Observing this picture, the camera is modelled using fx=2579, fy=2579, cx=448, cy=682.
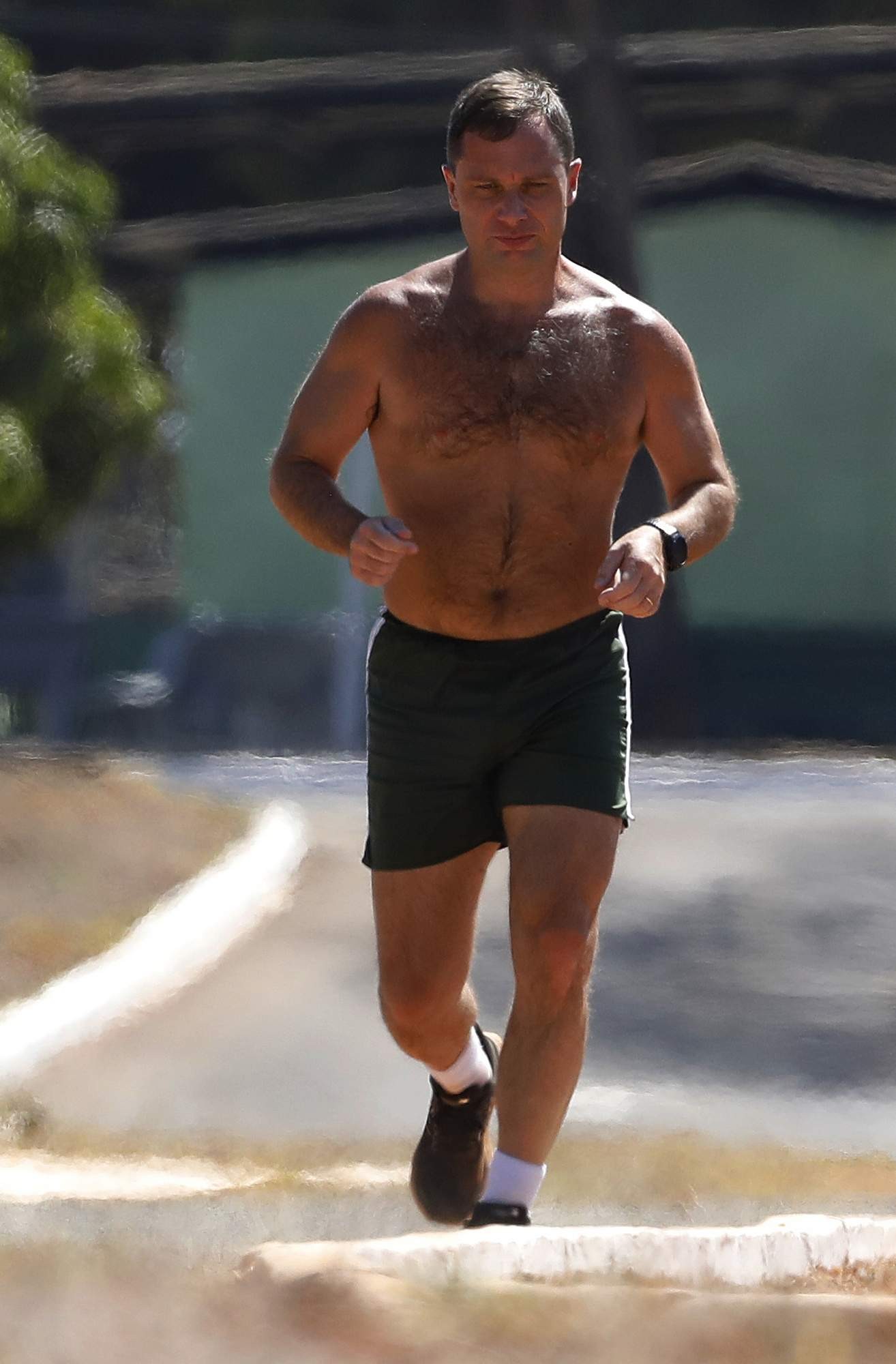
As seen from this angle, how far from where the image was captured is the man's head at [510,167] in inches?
185

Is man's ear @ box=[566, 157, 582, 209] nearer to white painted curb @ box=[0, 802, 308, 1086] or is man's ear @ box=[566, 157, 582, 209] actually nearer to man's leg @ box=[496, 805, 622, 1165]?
man's leg @ box=[496, 805, 622, 1165]

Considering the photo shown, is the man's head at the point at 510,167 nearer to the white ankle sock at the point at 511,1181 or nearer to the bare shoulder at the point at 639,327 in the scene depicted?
the bare shoulder at the point at 639,327

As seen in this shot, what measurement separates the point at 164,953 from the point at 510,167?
4977mm

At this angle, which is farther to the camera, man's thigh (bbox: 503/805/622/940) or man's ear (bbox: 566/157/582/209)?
man's ear (bbox: 566/157/582/209)

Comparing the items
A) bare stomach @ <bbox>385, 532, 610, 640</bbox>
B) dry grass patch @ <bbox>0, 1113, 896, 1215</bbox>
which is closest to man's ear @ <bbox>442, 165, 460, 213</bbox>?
bare stomach @ <bbox>385, 532, 610, 640</bbox>

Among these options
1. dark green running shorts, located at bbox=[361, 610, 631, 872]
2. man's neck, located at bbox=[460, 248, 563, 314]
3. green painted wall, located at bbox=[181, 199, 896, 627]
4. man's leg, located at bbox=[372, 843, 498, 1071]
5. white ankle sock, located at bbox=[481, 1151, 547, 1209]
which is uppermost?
man's neck, located at bbox=[460, 248, 563, 314]

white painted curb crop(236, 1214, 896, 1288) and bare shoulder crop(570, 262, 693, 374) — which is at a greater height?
bare shoulder crop(570, 262, 693, 374)

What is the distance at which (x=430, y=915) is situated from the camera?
4.98 metres

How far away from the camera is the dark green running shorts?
4.82 m

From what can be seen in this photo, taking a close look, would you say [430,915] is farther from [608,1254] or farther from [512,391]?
[608,1254]

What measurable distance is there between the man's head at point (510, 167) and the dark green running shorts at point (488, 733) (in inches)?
Result: 29.0

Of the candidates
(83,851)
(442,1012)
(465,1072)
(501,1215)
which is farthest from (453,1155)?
(83,851)

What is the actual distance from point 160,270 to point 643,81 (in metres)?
3.96

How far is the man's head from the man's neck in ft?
0.11
